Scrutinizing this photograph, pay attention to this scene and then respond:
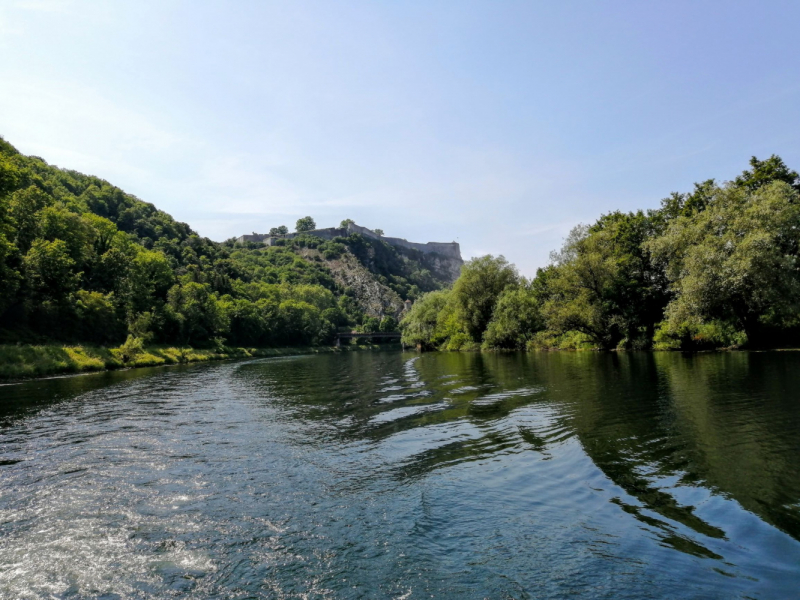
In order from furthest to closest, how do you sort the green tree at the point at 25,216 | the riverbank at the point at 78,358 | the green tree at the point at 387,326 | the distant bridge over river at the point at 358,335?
the green tree at the point at 387,326 < the distant bridge over river at the point at 358,335 < the green tree at the point at 25,216 < the riverbank at the point at 78,358

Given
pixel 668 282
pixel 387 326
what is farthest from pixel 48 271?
pixel 387 326

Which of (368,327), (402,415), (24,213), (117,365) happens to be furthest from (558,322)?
(368,327)

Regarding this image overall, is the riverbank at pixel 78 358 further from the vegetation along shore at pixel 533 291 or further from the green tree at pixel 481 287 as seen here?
the green tree at pixel 481 287

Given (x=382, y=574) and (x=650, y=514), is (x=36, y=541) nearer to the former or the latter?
(x=382, y=574)

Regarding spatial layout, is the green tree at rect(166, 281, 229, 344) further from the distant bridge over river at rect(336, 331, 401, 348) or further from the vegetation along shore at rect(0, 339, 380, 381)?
the distant bridge over river at rect(336, 331, 401, 348)

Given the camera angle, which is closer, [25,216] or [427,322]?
[25,216]

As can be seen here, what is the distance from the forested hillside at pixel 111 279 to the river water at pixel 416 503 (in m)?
40.0

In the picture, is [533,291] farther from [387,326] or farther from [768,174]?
[387,326]

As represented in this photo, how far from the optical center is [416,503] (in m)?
8.58

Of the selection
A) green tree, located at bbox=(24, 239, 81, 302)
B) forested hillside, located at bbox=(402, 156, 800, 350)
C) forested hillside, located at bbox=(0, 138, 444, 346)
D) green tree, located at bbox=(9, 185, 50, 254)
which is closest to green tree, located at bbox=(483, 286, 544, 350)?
forested hillside, located at bbox=(402, 156, 800, 350)

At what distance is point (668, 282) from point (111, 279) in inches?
3085

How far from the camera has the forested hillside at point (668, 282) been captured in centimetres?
3825

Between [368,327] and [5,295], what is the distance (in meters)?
132

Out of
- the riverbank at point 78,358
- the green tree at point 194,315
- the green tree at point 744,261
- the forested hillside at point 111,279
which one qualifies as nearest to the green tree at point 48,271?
the forested hillside at point 111,279
